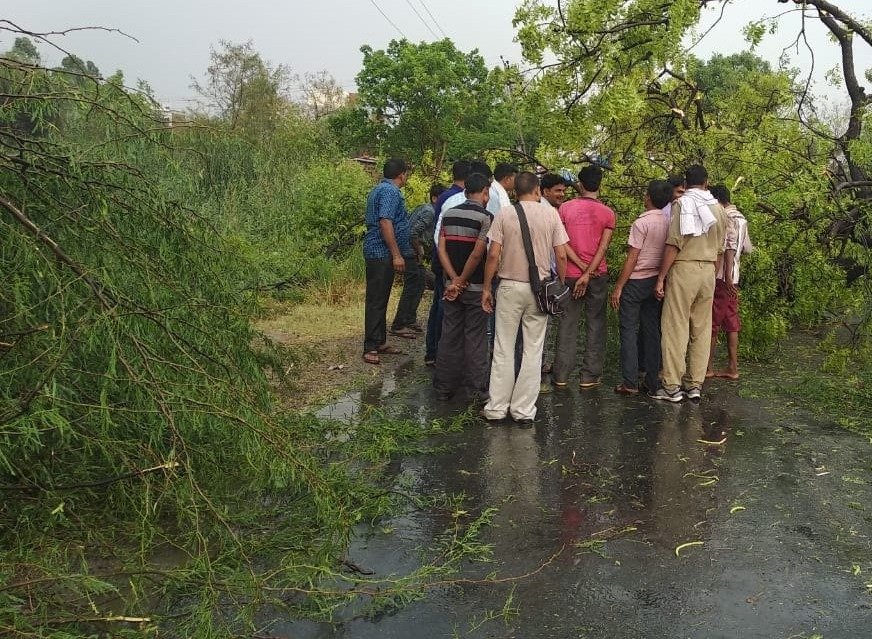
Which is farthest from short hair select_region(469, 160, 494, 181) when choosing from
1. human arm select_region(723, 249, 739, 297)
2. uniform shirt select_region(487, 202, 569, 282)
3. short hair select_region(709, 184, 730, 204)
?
human arm select_region(723, 249, 739, 297)

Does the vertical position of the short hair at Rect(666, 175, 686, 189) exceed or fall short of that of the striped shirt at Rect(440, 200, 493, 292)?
it exceeds it

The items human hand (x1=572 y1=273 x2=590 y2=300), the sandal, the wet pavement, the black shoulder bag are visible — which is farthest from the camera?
the sandal

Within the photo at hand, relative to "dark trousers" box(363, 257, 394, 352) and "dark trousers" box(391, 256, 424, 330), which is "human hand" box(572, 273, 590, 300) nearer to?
"dark trousers" box(363, 257, 394, 352)

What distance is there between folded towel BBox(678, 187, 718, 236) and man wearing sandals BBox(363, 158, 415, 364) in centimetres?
281

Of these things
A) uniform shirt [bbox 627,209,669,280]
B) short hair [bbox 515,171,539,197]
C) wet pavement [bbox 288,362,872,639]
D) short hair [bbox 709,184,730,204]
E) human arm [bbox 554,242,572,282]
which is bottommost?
wet pavement [bbox 288,362,872,639]

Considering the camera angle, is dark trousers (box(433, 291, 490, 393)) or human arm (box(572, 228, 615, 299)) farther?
human arm (box(572, 228, 615, 299))

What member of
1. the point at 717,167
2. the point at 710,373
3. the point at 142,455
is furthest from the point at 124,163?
the point at 717,167

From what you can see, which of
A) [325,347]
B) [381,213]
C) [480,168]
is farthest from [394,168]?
[325,347]

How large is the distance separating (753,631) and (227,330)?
10.3 feet

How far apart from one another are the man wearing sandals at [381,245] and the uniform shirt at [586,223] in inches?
70.0

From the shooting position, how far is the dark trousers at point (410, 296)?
9.41 meters

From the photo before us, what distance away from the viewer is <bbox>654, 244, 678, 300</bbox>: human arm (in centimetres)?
687

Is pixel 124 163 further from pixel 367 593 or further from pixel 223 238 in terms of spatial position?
pixel 367 593

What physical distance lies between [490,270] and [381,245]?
2.16m
